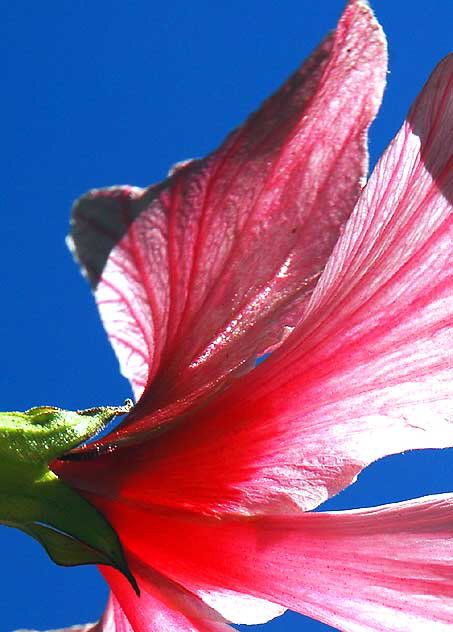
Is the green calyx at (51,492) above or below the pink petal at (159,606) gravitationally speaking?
above

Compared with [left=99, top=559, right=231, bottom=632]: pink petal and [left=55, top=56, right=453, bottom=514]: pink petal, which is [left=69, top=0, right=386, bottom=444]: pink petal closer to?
[left=55, top=56, right=453, bottom=514]: pink petal

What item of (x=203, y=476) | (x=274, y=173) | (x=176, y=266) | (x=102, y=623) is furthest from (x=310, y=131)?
(x=102, y=623)

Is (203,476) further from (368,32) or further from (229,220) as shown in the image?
→ (368,32)

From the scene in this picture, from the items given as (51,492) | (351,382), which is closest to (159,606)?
(51,492)


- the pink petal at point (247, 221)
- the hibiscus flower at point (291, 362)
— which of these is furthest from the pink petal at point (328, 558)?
the pink petal at point (247, 221)

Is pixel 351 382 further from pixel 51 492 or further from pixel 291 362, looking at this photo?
pixel 51 492

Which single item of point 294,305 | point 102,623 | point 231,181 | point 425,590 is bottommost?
point 425,590

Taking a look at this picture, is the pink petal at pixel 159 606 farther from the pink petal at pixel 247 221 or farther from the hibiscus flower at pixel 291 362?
the pink petal at pixel 247 221

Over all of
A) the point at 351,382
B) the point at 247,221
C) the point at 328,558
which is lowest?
the point at 328,558
